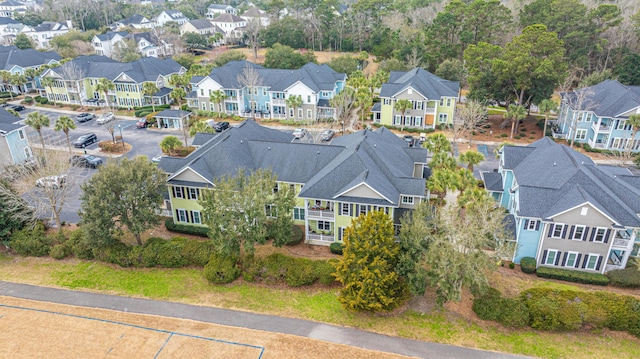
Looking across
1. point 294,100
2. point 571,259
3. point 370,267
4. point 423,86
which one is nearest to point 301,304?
point 370,267

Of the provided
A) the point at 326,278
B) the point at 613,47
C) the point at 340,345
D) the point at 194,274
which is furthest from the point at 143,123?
the point at 613,47

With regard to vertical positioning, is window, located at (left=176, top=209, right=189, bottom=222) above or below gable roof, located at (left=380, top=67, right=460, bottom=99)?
below

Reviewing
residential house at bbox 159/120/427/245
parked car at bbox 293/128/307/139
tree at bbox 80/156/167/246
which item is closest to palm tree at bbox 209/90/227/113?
parked car at bbox 293/128/307/139

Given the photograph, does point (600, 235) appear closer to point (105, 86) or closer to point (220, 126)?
point (220, 126)

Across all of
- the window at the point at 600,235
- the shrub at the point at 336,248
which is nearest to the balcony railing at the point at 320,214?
the shrub at the point at 336,248

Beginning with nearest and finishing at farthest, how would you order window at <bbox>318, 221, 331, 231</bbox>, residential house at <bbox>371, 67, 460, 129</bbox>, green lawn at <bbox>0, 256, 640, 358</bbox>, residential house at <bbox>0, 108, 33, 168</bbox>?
1. green lawn at <bbox>0, 256, 640, 358</bbox>
2. window at <bbox>318, 221, 331, 231</bbox>
3. residential house at <bbox>0, 108, 33, 168</bbox>
4. residential house at <bbox>371, 67, 460, 129</bbox>

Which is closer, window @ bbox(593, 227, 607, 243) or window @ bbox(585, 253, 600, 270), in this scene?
window @ bbox(593, 227, 607, 243)

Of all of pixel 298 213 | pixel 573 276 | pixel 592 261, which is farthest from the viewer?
pixel 298 213

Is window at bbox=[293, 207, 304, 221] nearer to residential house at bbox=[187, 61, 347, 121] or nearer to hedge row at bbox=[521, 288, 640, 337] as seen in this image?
hedge row at bbox=[521, 288, 640, 337]
